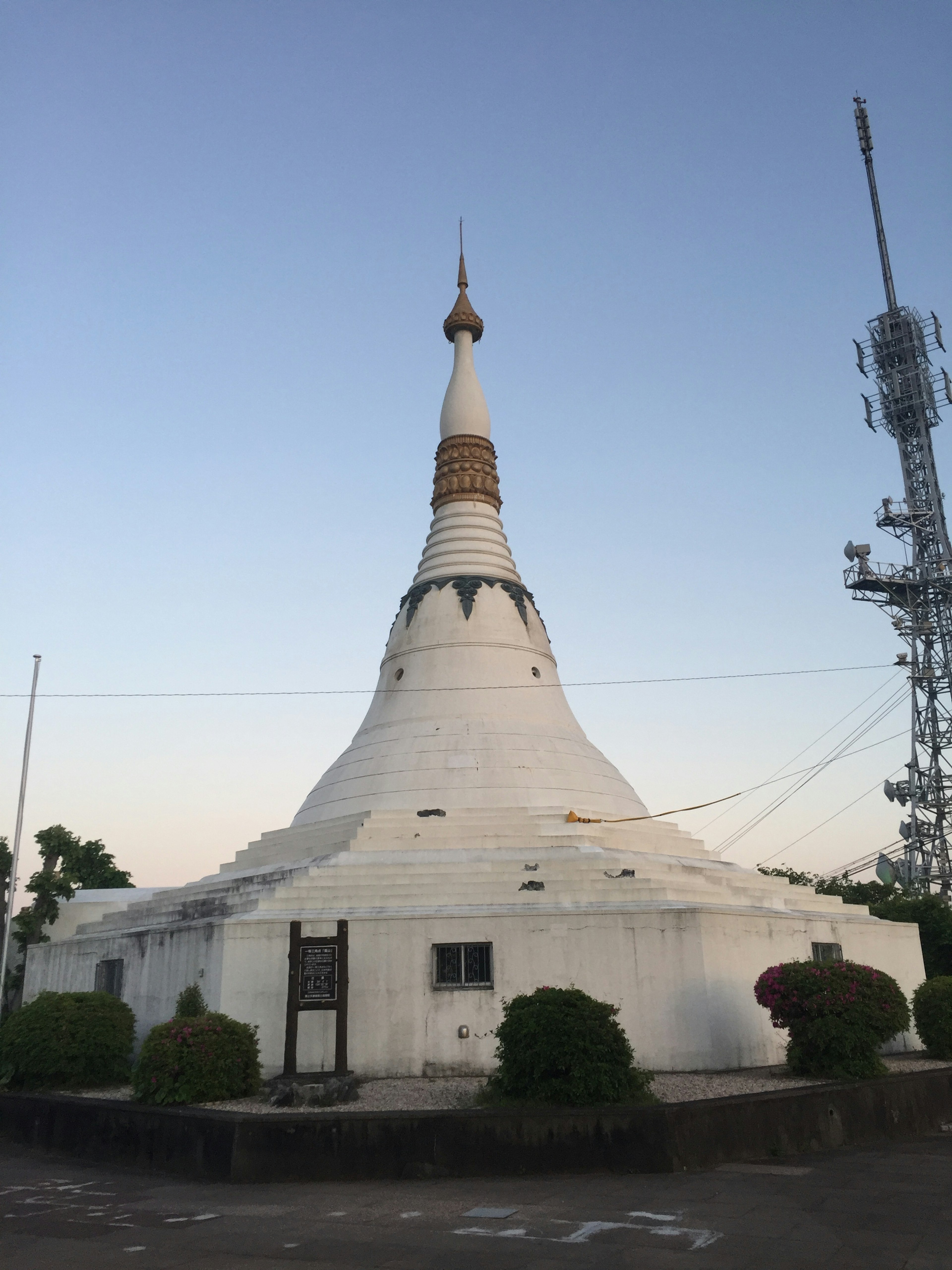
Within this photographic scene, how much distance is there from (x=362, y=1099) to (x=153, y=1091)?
2.68 meters

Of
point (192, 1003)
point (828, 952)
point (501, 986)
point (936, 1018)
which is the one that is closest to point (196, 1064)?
point (192, 1003)

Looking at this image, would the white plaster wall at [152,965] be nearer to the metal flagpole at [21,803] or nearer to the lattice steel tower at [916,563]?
the metal flagpole at [21,803]

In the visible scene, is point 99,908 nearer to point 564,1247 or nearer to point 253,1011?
point 253,1011

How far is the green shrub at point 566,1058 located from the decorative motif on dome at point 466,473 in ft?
53.5

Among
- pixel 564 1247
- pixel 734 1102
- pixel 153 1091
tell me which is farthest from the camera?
pixel 153 1091

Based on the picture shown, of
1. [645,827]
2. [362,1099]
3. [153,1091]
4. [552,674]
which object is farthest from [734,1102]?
[552,674]

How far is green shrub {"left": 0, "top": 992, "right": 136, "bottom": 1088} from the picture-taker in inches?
602

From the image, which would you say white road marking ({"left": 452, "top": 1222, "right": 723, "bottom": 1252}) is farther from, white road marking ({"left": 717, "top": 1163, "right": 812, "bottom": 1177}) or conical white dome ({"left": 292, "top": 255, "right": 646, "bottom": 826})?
conical white dome ({"left": 292, "top": 255, "right": 646, "bottom": 826})

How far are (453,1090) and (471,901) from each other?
3619 millimetres

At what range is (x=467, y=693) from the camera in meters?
23.1

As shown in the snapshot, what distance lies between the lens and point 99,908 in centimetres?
2906

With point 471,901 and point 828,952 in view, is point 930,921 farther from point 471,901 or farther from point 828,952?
point 471,901

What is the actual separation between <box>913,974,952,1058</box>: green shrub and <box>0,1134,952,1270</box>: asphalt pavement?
203 inches

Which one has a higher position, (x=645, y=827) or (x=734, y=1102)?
(x=645, y=827)
